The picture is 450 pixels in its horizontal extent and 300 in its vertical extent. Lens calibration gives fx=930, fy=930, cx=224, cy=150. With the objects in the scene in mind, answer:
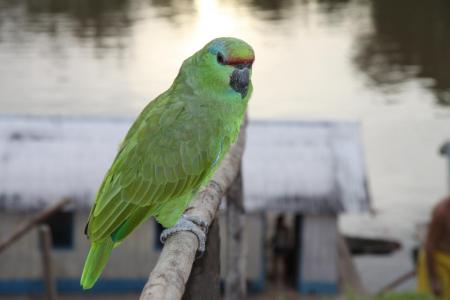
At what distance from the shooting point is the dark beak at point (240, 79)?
4.66 metres

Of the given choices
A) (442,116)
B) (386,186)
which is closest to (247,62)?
(386,186)

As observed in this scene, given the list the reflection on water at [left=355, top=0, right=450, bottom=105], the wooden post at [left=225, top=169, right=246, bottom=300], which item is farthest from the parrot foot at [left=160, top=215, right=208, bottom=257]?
the reflection on water at [left=355, top=0, right=450, bottom=105]

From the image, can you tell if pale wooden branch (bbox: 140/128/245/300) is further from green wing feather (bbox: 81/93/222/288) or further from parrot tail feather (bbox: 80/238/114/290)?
parrot tail feather (bbox: 80/238/114/290)

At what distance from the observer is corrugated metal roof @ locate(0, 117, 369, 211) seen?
1883 centimetres

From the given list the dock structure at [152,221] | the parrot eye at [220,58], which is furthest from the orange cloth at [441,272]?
the parrot eye at [220,58]

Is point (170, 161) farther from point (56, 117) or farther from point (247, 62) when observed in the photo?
point (56, 117)

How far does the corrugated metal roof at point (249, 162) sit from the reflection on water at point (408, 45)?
70.9ft

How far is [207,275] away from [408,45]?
47.0 meters

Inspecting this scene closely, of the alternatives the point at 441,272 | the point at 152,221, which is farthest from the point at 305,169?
the point at 441,272

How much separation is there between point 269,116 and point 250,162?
18.0 m

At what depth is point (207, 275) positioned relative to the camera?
475 cm

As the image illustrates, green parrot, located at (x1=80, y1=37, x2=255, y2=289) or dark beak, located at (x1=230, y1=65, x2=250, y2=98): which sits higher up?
dark beak, located at (x1=230, y1=65, x2=250, y2=98)

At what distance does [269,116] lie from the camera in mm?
37281

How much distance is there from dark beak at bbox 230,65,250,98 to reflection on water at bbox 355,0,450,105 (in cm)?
3662
